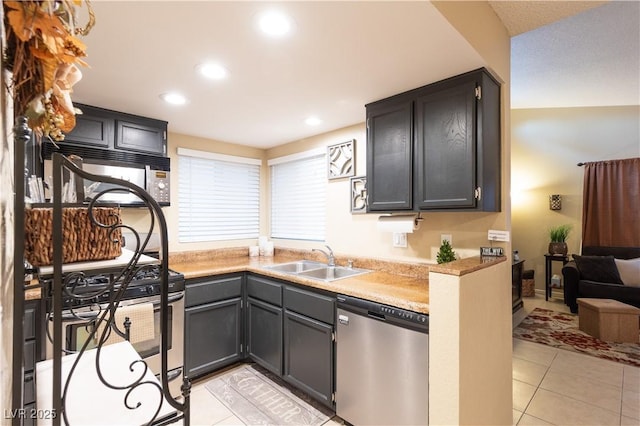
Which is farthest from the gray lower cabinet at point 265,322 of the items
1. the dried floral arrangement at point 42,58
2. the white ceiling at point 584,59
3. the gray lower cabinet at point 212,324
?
the white ceiling at point 584,59

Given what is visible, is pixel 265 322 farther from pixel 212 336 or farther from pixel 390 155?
pixel 390 155

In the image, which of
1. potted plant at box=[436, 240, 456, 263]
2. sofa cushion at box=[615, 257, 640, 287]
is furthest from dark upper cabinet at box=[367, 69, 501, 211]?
sofa cushion at box=[615, 257, 640, 287]

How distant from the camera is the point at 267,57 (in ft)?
5.64

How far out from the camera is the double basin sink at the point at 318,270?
2.79 m

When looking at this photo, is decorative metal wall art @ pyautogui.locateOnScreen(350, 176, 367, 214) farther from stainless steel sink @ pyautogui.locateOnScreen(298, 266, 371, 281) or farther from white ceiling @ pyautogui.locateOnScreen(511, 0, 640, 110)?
white ceiling @ pyautogui.locateOnScreen(511, 0, 640, 110)

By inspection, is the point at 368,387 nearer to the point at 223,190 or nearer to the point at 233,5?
the point at 233,5

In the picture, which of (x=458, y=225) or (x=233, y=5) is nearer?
(x=233, y=5)

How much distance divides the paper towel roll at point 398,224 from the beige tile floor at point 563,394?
1.41 m

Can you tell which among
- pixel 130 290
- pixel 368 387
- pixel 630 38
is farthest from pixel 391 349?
pixel 630 38

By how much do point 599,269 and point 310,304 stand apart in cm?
422

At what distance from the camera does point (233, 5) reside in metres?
1.30

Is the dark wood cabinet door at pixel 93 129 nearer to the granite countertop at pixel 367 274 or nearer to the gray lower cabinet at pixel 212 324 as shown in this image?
the granite countertop at pixel 367 274

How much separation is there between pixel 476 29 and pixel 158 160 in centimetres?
265

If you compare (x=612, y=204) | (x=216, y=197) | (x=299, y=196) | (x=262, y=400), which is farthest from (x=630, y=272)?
(x=216, y=197)
